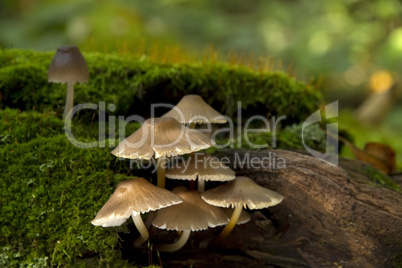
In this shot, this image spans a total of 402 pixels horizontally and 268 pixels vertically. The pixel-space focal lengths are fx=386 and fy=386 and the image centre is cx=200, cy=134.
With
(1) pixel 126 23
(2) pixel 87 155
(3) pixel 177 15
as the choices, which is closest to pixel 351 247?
(2) pixel 87 155

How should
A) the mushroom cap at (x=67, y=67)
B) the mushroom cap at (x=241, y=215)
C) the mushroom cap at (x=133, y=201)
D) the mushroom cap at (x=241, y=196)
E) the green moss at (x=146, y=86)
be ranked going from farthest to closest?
the green moss at (x=146, y=86) → the mushroom cap at (x=67, y=67) → the mushroom cap at (x=241, y=215) → the mushroom cap at (x=241, y=196) → the mushroom cap at (x=133, y=201)

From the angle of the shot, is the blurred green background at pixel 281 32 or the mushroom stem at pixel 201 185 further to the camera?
the blurred green background at pixel 281 32

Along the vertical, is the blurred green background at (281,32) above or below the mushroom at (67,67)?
above

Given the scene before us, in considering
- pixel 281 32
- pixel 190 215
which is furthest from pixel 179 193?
pixel 281 32

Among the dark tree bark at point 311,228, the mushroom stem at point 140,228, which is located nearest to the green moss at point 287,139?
the dark tree bark at point 311,228

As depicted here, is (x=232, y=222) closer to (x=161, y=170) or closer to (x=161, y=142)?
(x=161, y=170)

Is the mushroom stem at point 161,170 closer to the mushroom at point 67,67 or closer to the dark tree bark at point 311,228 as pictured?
the dark tree bark at point 311,228

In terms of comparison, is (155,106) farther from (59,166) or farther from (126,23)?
(126,23)
